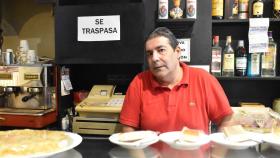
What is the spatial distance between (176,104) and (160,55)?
0.32 metres

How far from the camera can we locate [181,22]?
2156 millimetres

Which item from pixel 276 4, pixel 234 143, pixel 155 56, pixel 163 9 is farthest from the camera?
pixel 276 4

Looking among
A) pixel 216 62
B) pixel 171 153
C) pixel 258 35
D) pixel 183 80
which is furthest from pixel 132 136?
pixel 258 35

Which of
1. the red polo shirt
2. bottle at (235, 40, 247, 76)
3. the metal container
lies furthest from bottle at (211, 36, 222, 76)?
the metal container

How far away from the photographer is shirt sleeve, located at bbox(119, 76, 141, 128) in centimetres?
174

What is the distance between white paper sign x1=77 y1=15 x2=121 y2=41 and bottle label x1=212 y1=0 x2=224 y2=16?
2.58ft

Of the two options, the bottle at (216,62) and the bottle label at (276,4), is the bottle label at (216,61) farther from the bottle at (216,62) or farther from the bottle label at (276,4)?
the bottle label at (276,4)

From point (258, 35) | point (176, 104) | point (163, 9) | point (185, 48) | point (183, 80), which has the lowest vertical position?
point (176, 104)

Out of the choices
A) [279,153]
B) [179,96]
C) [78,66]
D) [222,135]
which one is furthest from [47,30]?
[279,153]

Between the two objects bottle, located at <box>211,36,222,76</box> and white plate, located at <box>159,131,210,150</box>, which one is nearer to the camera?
white plate, located at <box>159,131,210,150</box>

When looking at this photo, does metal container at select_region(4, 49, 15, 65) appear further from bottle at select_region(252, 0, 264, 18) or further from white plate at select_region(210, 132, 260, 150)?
bottle at select_region(252, 0, 264, 18)

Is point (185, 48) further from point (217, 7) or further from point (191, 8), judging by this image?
point (217, 7)

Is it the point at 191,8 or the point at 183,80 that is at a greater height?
the point at 191,8

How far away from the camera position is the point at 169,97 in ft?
5.65
